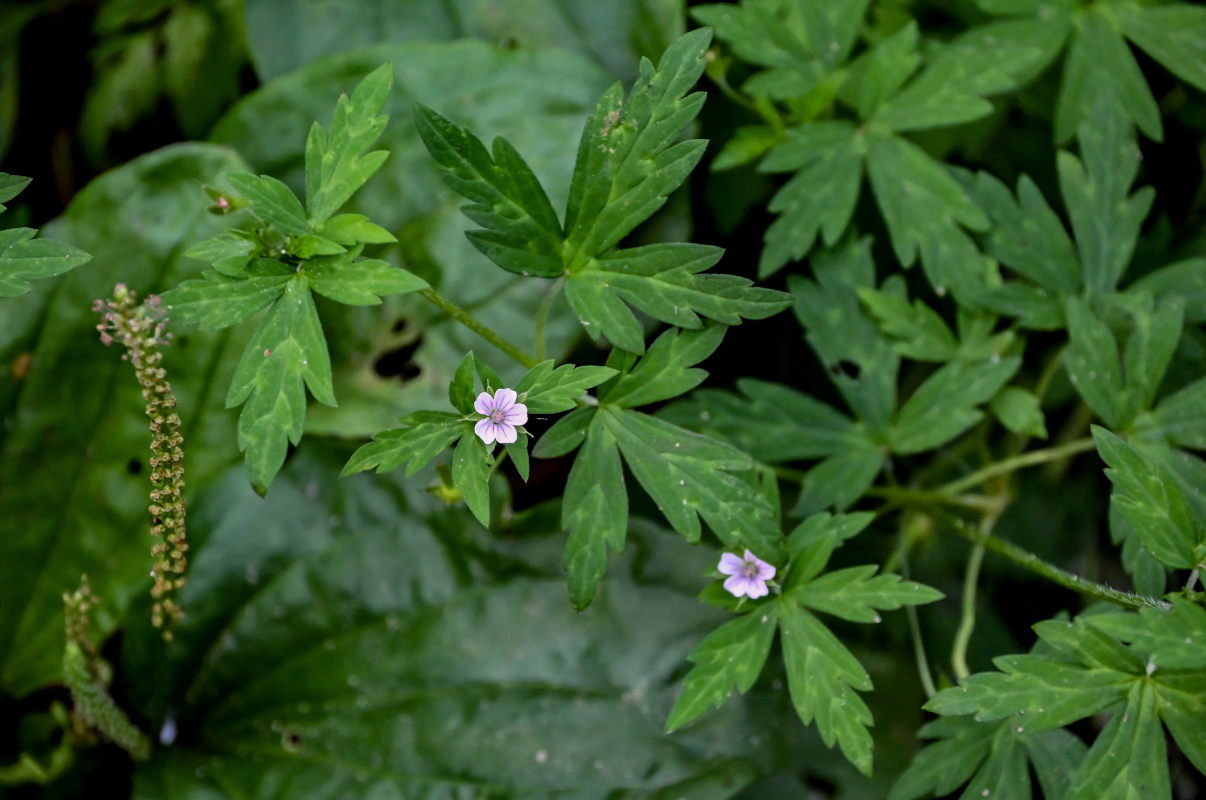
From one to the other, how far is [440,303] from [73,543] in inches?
44.7

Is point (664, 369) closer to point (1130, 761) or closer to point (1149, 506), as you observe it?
point (1149, 506)

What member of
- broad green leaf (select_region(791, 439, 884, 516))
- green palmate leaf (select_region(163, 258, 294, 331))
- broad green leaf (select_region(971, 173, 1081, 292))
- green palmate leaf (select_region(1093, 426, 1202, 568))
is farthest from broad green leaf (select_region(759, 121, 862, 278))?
green palmate leaf (select_region(163, 258, 294, 331))

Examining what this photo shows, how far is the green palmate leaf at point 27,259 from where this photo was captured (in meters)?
1.20

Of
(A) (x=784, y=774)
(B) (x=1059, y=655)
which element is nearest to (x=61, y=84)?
(A) (x=784, y=774)

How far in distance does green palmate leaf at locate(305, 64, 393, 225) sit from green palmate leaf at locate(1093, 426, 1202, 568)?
100cm

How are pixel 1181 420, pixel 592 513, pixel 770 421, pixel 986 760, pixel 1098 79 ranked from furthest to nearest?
1. pixel 1098 79
2. pixel 770 421
3. pixel 1181 420
4. pixel 986 760
5. pixel 592 513

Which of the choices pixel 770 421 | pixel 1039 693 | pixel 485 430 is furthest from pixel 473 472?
pixel 1039 693

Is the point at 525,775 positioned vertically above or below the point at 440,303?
below

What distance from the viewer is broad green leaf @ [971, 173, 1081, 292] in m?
1.73

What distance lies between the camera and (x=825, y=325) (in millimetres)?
1741

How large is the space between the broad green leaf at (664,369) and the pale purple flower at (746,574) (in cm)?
25

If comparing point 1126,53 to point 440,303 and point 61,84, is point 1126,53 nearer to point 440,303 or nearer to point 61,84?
point 440,303

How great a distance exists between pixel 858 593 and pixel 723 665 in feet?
0.70

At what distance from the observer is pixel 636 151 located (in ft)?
4.27
